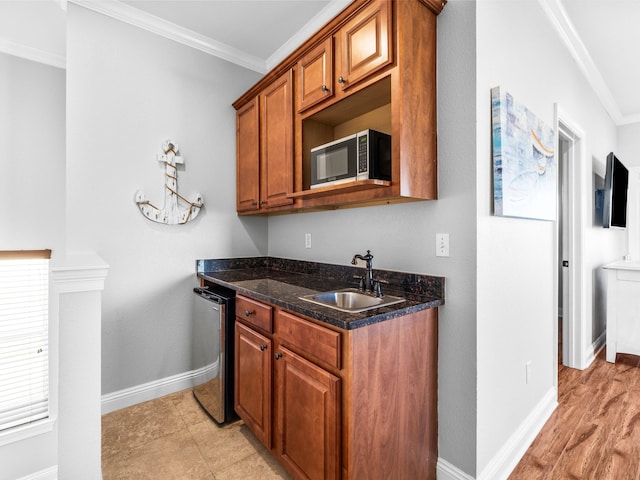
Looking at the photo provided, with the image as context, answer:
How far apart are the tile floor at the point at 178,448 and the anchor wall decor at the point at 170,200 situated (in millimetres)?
1393

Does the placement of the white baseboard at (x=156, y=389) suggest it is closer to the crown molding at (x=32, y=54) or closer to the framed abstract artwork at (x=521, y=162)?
the framed abstract artwork at (x=521, y=162)

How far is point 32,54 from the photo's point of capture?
2.21 metres

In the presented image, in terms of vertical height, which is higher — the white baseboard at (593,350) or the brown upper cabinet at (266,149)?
the brown upper cabinet at (266,149)

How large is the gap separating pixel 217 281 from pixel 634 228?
17.7ft

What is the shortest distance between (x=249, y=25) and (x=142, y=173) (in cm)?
140

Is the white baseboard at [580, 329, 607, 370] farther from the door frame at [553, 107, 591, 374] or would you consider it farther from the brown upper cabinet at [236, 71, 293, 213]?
the brown upper cabinet at [236, 71, 293, 213]

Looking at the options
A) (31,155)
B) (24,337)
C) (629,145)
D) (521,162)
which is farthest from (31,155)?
(629,145)

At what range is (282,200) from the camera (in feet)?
7.48

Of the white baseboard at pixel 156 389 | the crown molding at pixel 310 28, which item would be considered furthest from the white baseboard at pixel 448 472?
the crown molding at pixel 310 28

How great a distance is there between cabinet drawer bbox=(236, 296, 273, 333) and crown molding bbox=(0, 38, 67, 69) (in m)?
1.98

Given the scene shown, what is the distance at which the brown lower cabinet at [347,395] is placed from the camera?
1271 millimetres

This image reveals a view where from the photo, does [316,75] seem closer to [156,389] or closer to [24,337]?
[24,337]

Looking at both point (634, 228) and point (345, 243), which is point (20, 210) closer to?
point (345, 243)

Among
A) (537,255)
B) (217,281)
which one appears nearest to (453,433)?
(537,255)
